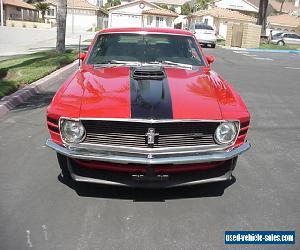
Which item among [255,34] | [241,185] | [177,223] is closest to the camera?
[177,223]

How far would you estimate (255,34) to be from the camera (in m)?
31.3

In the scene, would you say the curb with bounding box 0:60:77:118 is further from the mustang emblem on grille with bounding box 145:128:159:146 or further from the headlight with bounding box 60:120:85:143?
the mustang emblem on grille with bounding box 145:128:159:146

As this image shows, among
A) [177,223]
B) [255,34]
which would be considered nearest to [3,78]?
[177,223]

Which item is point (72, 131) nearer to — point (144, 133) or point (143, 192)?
point (144, 133)

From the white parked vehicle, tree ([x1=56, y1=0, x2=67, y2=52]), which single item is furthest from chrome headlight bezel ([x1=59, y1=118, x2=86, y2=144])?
the white parked vehicle

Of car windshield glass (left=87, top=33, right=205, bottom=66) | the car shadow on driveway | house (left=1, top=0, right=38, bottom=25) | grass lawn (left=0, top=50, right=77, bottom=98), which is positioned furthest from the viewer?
house (left=1, top=0, right=38, bottom=25)

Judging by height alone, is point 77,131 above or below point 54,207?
above

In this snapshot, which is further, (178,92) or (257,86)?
(257,86)

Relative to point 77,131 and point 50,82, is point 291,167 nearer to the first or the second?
A: point 77,131

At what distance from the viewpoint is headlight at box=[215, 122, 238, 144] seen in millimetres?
3865

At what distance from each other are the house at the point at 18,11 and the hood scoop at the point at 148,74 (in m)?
60.0

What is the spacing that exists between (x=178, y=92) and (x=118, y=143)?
0.85 meters

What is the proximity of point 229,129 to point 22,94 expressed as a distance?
221 inches

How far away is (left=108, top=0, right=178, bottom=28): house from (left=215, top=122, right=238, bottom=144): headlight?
58.4 meters
